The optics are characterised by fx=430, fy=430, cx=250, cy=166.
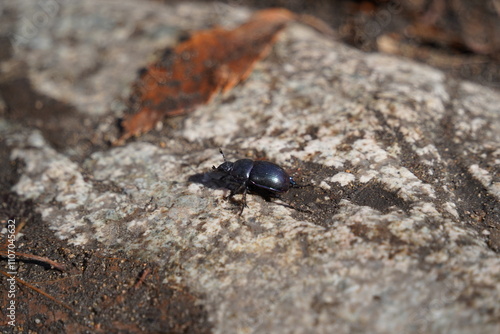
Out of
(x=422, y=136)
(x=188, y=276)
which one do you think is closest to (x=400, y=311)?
(x=188, y=276)

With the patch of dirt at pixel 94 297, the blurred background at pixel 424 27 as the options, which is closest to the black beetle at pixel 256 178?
the patch of dirt at pixel 94 297

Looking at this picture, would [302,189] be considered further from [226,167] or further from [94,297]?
[94,297]

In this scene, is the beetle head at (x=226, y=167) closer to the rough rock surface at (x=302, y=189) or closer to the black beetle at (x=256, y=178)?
the black beetle at (x=256, y=178)

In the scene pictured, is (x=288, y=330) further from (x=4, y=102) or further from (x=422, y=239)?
(x=4, y=102)

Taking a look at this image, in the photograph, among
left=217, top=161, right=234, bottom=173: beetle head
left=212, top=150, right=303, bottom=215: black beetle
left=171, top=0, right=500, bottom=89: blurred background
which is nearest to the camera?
left=212, top=150, right=303, bottom=215: black beetle

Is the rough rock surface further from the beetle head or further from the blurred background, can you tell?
the blurred background

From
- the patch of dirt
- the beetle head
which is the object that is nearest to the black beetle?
the beetle head
